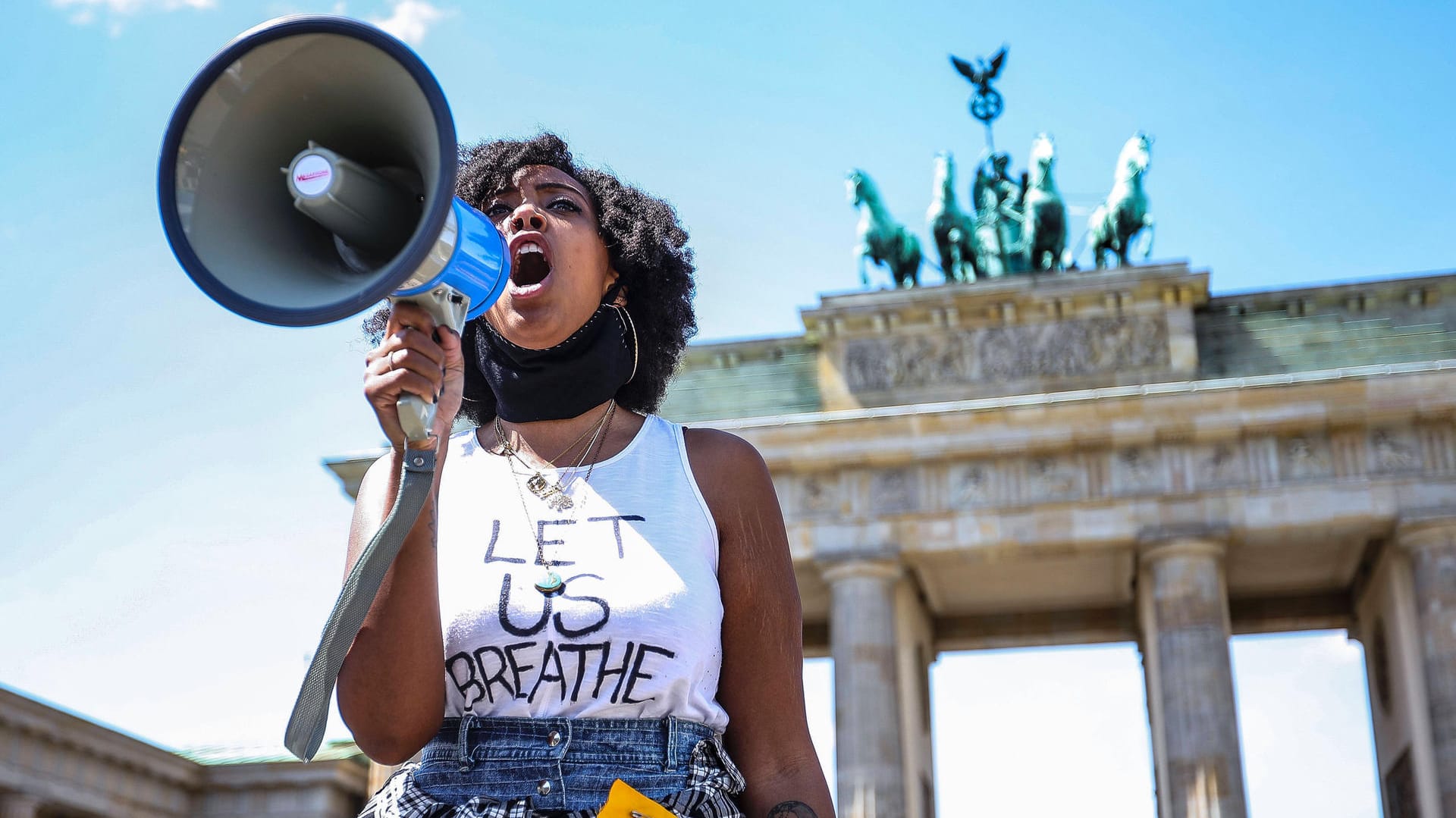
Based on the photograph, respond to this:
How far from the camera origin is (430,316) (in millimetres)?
1975

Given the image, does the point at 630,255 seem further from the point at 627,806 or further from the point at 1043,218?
the point at 1043,218

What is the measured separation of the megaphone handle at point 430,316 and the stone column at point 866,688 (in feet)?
71.5

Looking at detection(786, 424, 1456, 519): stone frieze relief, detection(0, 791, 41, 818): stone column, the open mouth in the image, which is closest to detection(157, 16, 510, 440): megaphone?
the open mouth

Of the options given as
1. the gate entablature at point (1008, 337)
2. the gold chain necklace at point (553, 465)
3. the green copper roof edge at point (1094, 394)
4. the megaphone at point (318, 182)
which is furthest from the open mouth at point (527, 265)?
the gate entablature at point (1008, 337)

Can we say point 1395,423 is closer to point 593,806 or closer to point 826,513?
point 826,513

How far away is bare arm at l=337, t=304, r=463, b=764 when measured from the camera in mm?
1993

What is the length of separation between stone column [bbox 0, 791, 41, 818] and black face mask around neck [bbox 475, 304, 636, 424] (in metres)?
25.2

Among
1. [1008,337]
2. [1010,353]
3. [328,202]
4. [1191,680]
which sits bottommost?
[328,202]

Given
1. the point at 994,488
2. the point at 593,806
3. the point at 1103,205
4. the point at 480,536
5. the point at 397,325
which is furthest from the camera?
the point at 1103,205

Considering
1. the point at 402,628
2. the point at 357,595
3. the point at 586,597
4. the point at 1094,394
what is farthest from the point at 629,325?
the point at 1094,394

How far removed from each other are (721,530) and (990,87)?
27140mm

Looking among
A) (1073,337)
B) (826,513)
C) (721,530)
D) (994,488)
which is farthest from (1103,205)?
(721,530)

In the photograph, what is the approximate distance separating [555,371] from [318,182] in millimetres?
671

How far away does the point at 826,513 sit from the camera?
81.7 ft
